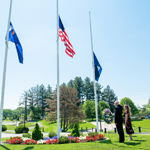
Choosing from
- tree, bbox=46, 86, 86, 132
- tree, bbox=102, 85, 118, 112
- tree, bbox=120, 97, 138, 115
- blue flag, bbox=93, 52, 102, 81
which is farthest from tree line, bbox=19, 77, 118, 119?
blue flag, bbox=93, 52, 102, 81

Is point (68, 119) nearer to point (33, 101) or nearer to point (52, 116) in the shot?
point (52, 116)

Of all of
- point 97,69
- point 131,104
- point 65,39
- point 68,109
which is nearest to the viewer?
point 65,39

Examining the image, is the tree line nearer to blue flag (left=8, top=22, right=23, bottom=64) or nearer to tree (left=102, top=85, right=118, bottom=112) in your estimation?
tree (left=102, top=85, right=118, bottom=112)

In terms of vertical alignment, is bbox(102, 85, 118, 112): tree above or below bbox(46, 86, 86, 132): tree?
above

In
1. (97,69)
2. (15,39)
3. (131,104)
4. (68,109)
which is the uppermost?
(15,39)

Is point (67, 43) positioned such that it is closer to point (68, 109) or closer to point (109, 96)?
point (68, 109)

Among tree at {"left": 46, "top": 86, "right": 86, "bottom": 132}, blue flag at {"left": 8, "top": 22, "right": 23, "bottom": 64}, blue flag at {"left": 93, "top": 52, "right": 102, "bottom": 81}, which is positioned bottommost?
tree at {"left": 46, "top": 86, "right": 86, "bottom": 132}

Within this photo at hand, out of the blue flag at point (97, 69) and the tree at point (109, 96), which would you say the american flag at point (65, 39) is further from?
the tree at point (109, 96)

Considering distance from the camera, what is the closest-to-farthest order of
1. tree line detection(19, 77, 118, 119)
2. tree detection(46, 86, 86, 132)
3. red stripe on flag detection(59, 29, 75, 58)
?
red stripe on flag detection(59, 29, 75, 58), tree detection(46, 86, 86, 132), tree line detection(19, 77, 118, 119)

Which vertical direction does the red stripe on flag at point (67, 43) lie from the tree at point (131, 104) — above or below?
above

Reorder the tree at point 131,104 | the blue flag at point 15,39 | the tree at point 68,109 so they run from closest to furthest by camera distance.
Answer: the blue flag at point 15,39, the tree at point 68,109, the tree at point 131,104

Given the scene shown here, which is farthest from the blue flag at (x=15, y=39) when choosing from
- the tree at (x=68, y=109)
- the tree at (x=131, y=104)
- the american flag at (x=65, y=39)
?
the tree at (x=131, y=104)

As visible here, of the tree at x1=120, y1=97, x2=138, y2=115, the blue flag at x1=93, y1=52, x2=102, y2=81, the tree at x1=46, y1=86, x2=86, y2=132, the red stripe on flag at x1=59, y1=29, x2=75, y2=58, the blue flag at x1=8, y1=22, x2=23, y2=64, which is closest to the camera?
the blue flag at x1=8, y1=22, x2=23, y2=64

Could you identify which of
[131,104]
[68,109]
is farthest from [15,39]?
[131,104]
